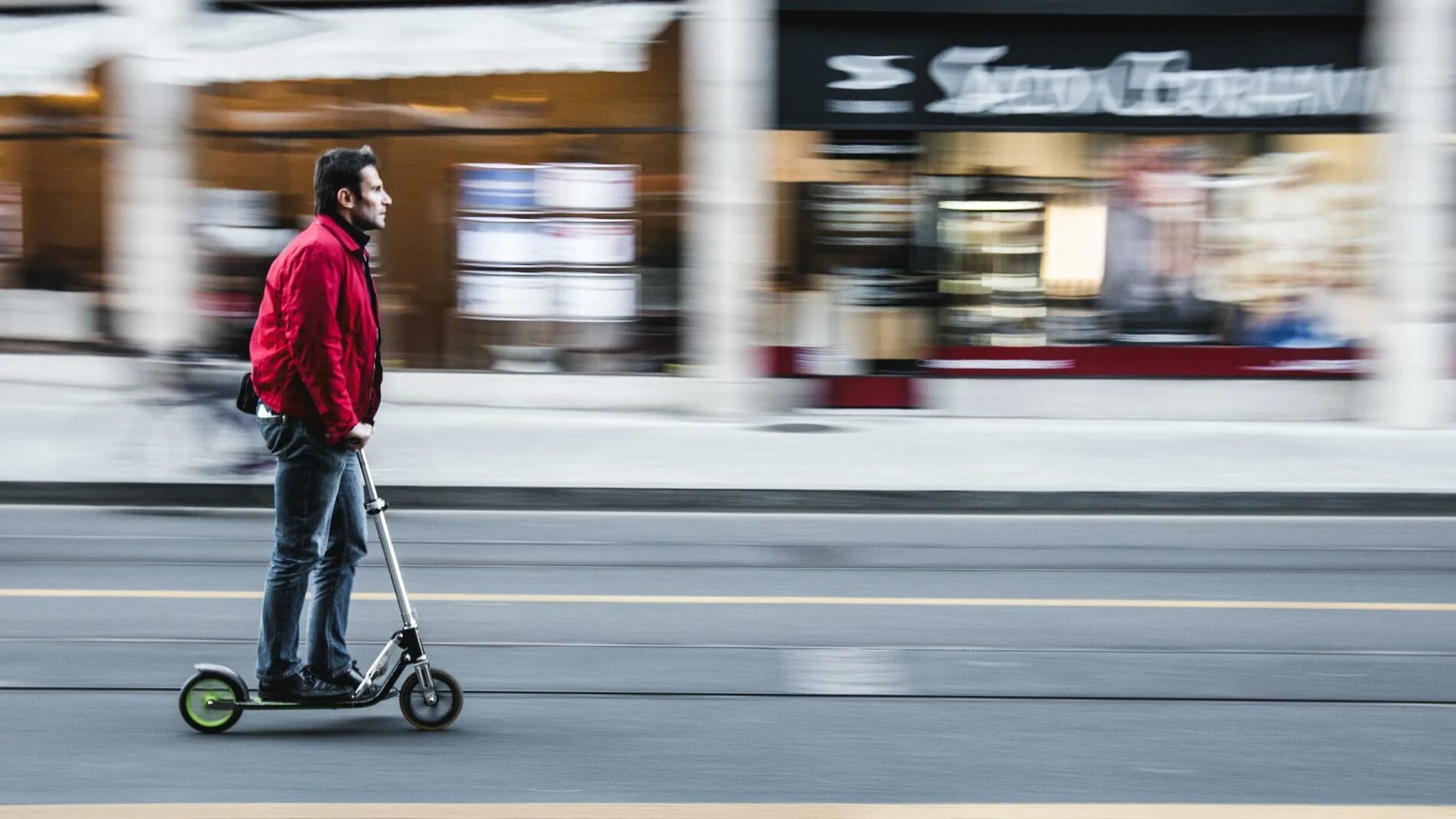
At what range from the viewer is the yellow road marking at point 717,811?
400cm

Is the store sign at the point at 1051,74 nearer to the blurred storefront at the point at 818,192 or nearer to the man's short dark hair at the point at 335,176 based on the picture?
the blurred storefront at the point at 818,192

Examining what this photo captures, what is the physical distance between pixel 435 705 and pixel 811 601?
7.85ft

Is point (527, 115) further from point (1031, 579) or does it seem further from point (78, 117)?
point (1031, 579)

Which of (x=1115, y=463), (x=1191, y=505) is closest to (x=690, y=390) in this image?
(x=1115, y=463)

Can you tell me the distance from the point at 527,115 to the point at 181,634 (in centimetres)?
925

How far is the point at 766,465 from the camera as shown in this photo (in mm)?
10781

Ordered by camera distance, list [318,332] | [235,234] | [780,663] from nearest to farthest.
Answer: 1. [318,332]
2. [780,663]
3. [235,234]

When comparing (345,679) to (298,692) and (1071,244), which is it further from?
(1071,244)

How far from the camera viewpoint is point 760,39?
14.0m

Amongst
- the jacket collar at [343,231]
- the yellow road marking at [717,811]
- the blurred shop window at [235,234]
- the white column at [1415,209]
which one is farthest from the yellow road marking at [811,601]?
the blurred shop window at [235,234]

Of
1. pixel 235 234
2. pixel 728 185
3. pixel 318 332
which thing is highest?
pixel 728 185

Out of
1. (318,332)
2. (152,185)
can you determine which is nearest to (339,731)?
(318,332)

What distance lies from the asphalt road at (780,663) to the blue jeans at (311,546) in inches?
9.9

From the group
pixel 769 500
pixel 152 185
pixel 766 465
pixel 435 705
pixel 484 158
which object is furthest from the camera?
pixel 152 185
